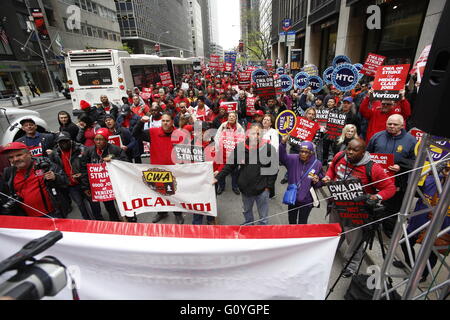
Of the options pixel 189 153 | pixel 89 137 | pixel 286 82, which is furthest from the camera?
pixel 286 82

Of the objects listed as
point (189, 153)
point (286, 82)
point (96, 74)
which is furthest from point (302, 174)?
point (96, 74)

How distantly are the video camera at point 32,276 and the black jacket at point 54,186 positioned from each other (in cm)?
280

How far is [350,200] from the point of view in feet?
9.24

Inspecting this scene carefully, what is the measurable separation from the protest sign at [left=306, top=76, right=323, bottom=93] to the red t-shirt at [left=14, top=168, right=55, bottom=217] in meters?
9.04

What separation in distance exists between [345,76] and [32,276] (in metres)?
8.01

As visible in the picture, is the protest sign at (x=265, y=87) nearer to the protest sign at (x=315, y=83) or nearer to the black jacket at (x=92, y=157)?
the protest sign at (x=315, y=83)

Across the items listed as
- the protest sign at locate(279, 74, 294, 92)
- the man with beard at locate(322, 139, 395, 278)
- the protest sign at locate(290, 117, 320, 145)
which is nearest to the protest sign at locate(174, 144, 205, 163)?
the man with beard at locate(322, 139, 395, 278)

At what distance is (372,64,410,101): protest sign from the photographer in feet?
16.1

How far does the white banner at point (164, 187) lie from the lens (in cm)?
367

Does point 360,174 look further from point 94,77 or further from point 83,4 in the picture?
point 83,4

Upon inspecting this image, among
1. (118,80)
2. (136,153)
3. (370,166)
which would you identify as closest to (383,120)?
(370,166)

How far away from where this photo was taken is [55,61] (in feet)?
110

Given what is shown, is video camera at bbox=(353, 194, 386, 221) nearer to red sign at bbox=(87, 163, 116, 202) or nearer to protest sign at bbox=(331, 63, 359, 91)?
red sign at bbox=(87, 163, 116, 202)

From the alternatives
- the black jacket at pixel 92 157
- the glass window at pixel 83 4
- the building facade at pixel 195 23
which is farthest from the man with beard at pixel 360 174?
the building facade at pixel 195 23
